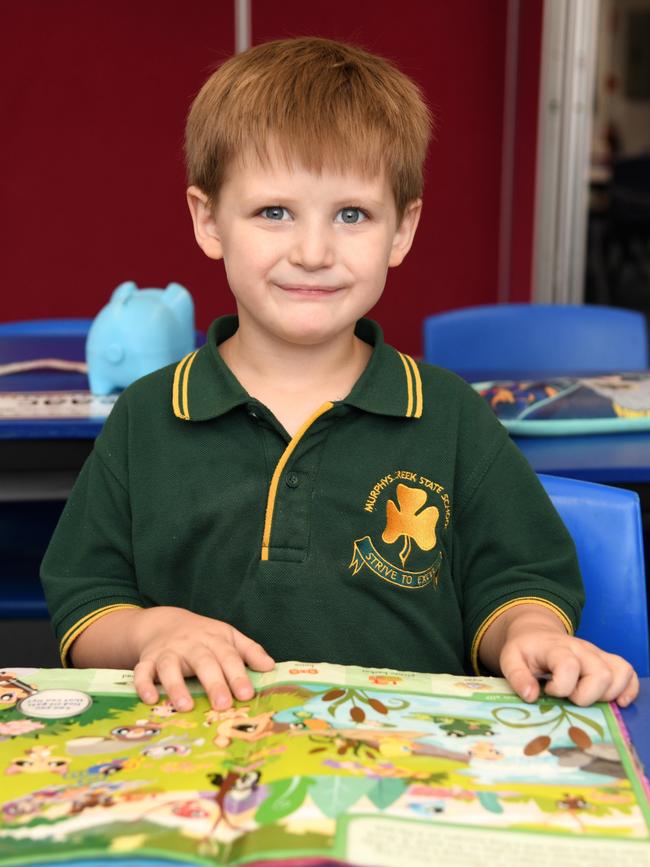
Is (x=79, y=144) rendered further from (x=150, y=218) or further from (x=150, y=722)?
(x=150, y=722)

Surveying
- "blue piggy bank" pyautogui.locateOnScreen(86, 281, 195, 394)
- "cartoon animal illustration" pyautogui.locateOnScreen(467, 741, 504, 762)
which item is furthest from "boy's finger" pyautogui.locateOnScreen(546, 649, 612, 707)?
"blue piggy bank" pyautogui.locateOnScreen(86, 281, 195, 394)

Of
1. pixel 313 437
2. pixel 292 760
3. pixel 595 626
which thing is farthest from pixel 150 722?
pixel 595 626

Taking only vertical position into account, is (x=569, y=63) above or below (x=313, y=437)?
above

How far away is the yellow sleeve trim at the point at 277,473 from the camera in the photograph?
103 cm

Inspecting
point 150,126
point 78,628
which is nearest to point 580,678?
point 78,628

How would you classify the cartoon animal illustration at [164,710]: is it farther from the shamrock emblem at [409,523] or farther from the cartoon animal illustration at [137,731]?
the shamrock emblem at [409,523]

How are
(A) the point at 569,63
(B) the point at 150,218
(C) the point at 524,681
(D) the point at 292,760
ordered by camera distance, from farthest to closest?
1. (B) the point at 150,218
2. (A) the point at 569,63
3. (C) the point at 524,681
4. (D) the point at 292,760

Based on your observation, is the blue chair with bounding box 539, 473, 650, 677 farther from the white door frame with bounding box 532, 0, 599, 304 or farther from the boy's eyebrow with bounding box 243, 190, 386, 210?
the white door frame with bounding box 532, 0, 599, 304

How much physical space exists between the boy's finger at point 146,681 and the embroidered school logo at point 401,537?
0.30 meters

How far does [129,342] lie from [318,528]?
0.82 meters

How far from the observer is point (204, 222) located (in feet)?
3.69

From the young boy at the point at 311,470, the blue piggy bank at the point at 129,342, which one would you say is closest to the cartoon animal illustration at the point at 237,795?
the young boy at the point at 311,470

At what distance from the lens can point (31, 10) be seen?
157 inches

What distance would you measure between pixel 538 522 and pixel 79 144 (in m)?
3.45
